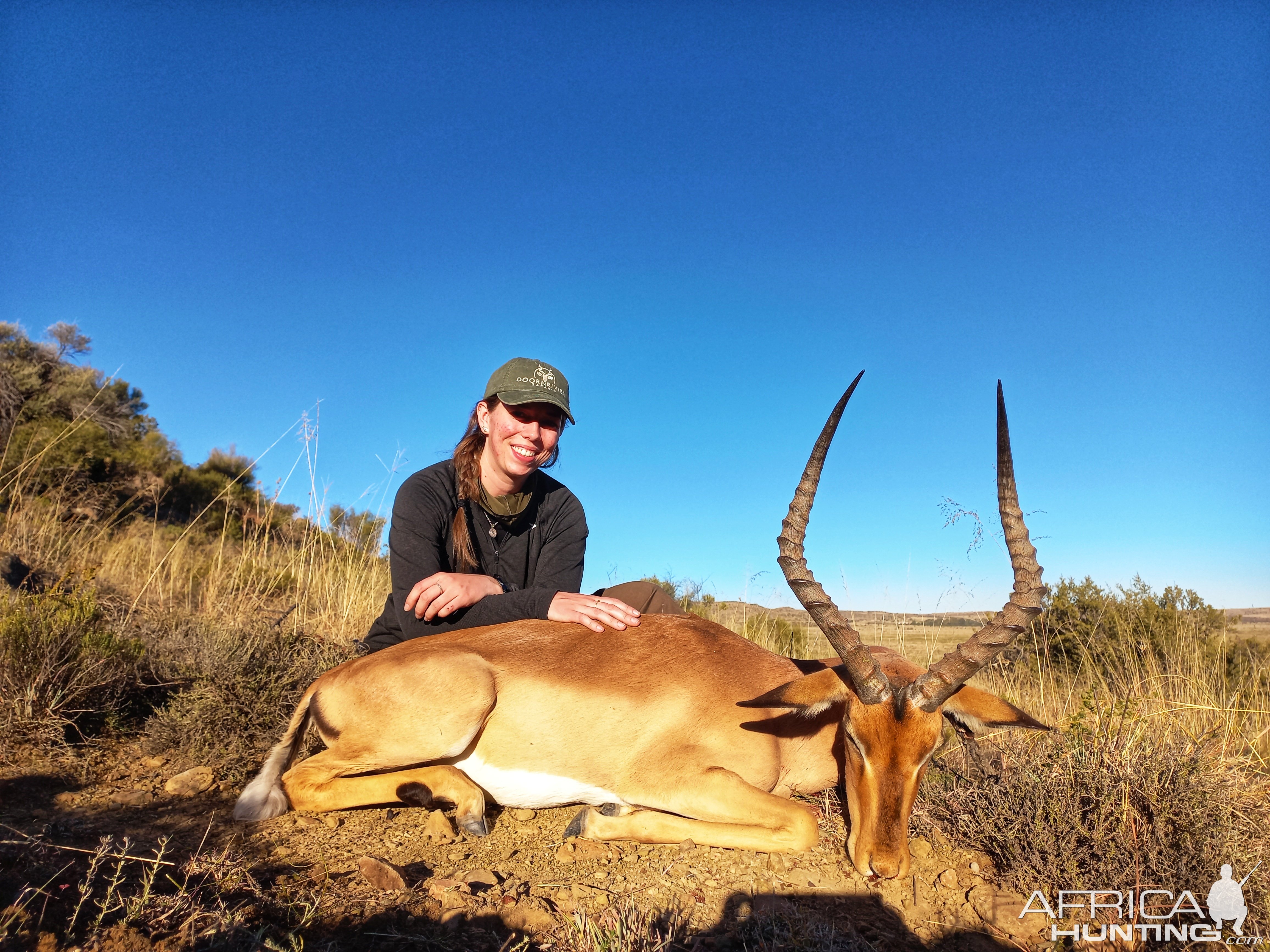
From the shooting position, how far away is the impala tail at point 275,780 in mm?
4148

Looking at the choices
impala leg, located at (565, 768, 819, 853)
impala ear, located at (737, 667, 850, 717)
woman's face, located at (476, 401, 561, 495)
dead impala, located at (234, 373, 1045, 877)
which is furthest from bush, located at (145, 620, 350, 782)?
impala ear, located at (737, 667, 850, 717)

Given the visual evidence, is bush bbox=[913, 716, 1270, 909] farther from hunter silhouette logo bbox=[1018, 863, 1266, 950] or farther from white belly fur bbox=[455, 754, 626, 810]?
white belly fur bbox=[455, 754, 626, 810]

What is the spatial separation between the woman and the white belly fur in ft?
3.15

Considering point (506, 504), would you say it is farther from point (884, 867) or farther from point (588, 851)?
point (884, 867)

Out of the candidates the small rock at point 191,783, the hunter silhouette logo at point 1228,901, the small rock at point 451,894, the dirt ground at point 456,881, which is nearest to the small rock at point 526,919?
the dirt ground at point 456,881

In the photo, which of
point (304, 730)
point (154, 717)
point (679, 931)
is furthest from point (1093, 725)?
point (154, 717)

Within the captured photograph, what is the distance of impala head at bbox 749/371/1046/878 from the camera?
3.62m

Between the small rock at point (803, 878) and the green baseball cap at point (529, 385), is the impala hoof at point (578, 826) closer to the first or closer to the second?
the small rock at point (803, 878)

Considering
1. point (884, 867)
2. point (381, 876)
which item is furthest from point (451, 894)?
point (884, 867)

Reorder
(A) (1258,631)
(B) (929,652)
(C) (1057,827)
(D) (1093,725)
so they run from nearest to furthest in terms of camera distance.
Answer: (C) (1057,827), (D) (1093,725), (B) (929,652), (A) (1258,631)

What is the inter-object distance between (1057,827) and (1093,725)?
5.77 feet

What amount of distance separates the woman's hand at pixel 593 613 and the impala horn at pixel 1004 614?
1876 mm

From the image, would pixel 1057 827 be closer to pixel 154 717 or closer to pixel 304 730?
pixel 304 730

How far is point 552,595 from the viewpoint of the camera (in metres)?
5.20
